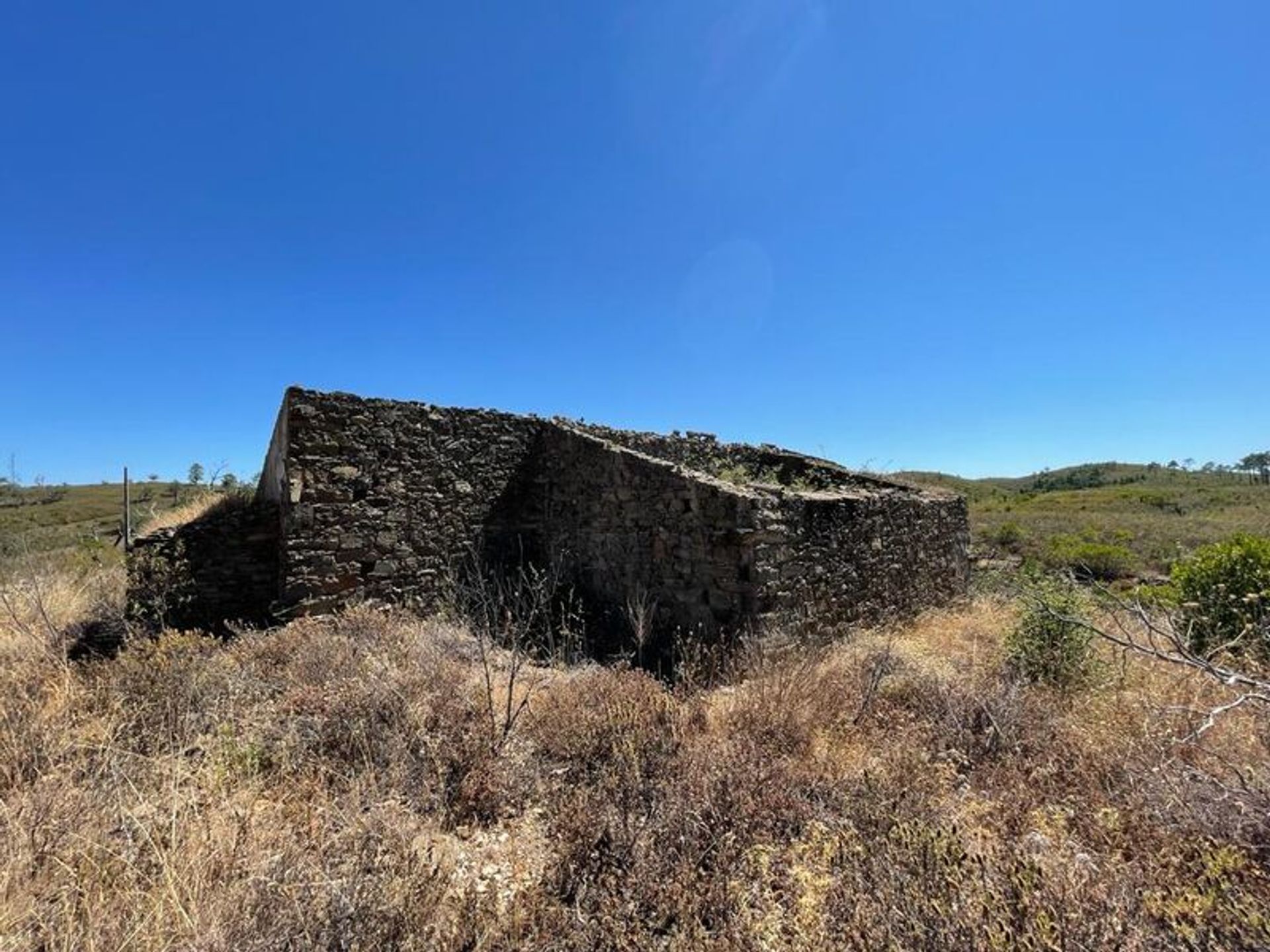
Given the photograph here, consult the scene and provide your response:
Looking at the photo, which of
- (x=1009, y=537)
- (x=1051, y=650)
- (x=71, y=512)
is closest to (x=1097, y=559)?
(x=1009, y=537)

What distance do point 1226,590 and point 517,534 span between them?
897cm

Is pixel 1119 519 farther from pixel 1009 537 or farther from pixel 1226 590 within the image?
pixel 1226 590

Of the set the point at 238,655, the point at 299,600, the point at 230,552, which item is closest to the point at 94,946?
the point at 238,655

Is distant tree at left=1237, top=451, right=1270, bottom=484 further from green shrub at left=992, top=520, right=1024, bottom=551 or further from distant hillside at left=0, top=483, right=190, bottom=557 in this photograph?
distant hillside at left=0, top=483, right=190, bottom=557

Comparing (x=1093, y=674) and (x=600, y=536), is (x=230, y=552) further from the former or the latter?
(x=1093, y=674)

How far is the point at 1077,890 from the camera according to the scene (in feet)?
7.72

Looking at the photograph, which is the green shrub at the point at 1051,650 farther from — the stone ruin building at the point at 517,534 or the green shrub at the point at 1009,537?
the green shrub at the point at 1009,537

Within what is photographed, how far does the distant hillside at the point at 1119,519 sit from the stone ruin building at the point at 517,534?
5.30 meters

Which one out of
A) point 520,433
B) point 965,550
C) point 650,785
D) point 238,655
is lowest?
point 650,785

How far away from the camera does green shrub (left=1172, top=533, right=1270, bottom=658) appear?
20.1 feet

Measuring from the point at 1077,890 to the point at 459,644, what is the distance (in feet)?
19.3

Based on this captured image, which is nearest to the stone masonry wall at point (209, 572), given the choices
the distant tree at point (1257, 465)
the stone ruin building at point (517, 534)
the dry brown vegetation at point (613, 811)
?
the stone ruin building at point (517, 534)

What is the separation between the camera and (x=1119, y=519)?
2645 cm

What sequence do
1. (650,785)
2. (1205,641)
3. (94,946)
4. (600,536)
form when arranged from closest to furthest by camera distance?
(94,946) < (650,785) < (1205,641) < (600,536)
